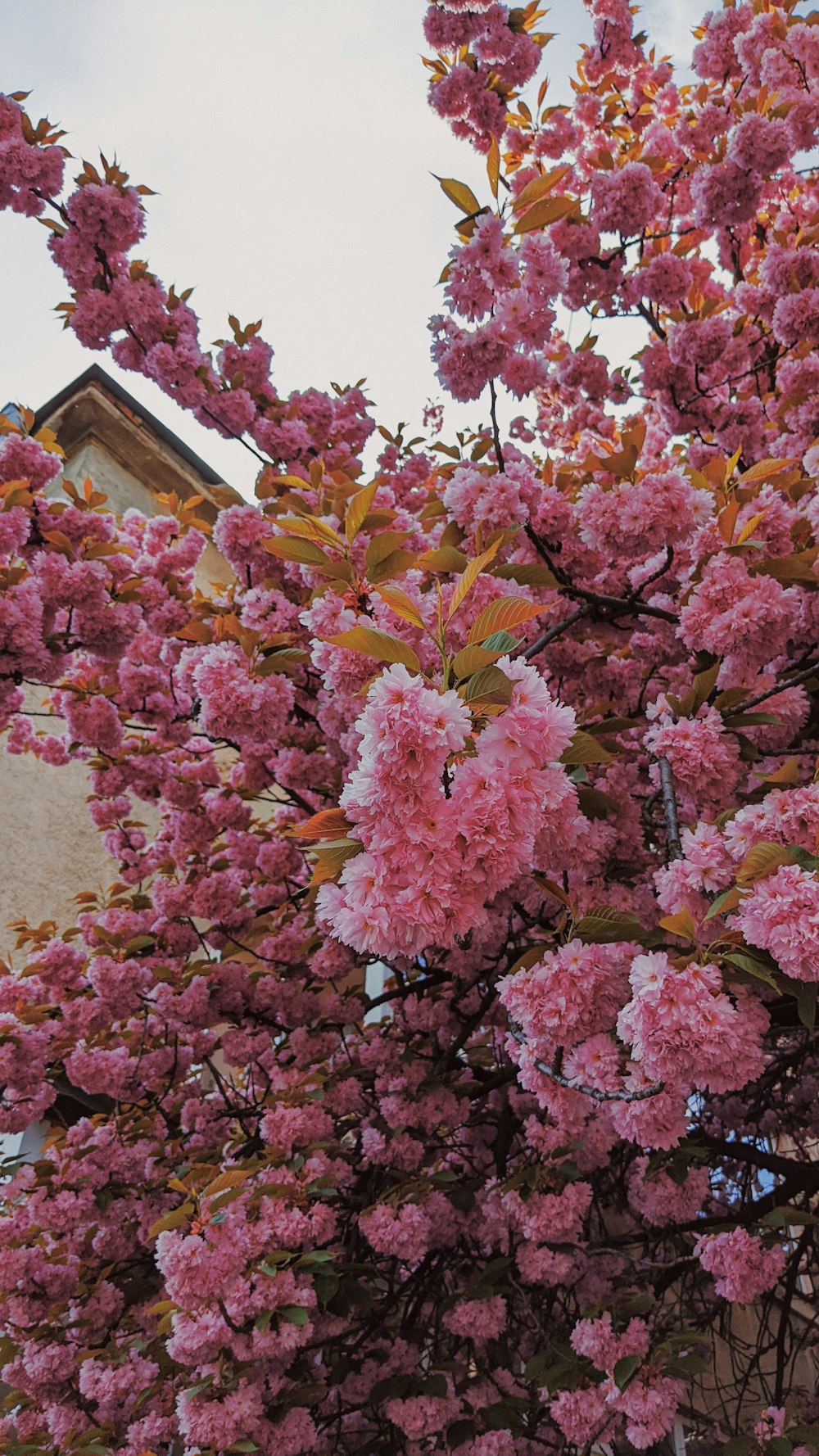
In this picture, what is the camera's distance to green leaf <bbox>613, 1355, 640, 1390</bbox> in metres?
2.09

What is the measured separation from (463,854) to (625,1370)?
2014mm

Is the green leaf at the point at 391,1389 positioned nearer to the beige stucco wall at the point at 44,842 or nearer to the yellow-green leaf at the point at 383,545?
the yellow-green leaf at the point at 383,545

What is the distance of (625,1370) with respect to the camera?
6.98ft

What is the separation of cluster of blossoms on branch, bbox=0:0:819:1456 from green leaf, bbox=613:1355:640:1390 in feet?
0.09

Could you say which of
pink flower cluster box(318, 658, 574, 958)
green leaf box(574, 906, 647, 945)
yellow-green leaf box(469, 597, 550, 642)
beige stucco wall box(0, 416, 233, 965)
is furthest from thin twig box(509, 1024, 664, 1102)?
beige stucco wall box(0, 416, 233, 965)

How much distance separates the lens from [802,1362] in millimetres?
4820

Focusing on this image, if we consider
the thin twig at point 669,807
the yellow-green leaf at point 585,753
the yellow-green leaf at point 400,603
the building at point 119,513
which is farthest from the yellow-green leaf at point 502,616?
the building at point 119,513

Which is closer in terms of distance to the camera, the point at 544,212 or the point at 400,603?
the point at 400,603

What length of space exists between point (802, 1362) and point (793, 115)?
726cm

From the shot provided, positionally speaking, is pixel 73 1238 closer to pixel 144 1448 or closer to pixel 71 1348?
pixel 71 1348

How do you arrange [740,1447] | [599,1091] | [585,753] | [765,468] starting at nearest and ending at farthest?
[585,753] < [599,1091] < [765,468] < [740,1447]

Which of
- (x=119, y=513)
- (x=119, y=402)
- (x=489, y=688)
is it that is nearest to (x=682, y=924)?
(x=489, y=688)

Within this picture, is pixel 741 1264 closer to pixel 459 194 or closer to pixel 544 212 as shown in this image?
pixel 544 212

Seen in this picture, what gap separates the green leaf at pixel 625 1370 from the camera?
209 centimetres
